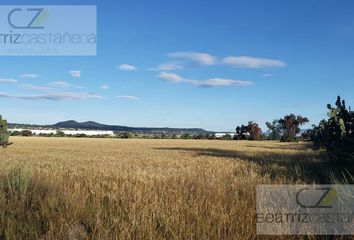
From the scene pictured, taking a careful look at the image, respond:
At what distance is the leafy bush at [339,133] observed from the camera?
1451cm

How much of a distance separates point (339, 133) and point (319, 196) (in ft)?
32.0

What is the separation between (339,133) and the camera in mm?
16047

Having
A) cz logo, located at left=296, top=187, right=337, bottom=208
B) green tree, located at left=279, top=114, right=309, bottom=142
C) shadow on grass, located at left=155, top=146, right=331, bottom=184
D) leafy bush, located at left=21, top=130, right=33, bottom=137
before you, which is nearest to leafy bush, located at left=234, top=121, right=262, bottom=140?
green tree, located at left=279, top=114, right=309, bottom=142

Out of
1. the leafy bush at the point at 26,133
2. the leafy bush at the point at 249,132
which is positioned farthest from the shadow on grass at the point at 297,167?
the leafy bush at the point at 26,133

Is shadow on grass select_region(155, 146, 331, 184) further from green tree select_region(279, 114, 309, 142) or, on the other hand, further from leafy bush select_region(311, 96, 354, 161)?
green tree select_region(279, 114, 309, 142)

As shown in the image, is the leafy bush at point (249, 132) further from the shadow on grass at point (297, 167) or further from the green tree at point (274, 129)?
the shadow on grass at point (297, 167)

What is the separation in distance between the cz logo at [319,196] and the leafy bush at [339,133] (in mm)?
6533

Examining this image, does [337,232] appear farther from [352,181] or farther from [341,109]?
[341,109]

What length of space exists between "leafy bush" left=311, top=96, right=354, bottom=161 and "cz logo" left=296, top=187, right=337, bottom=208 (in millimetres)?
6533

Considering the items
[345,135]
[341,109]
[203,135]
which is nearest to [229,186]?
[345,135]

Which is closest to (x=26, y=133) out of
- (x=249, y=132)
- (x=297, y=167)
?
(x=249, y=132)

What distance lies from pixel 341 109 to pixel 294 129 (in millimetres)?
91185

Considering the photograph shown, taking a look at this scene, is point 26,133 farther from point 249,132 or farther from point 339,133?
point 339,133

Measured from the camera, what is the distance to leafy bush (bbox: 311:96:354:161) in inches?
571
